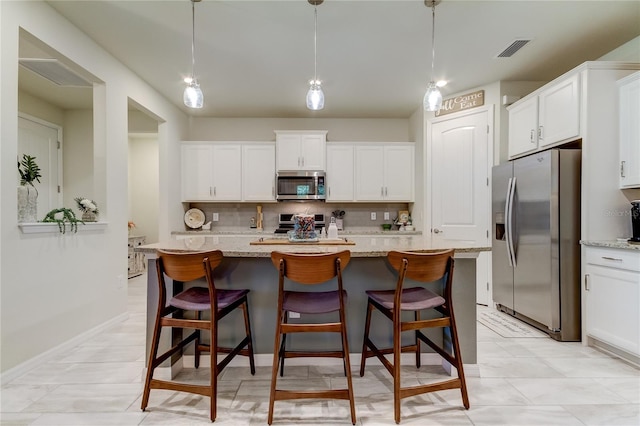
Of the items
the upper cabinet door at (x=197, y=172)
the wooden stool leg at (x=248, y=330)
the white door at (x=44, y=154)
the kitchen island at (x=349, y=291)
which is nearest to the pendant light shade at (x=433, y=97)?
the kitchen island at (x=349, y=291)

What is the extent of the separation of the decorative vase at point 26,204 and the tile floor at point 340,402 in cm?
110

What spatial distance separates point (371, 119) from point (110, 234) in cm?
400

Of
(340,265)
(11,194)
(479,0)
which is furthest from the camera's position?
(479,0)

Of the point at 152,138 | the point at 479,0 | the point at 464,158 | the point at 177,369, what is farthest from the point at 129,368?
the point at 152,138

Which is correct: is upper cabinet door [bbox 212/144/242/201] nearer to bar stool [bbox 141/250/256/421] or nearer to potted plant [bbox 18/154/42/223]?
potted plant [bbox 18/154/42/223]

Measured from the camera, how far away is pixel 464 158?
392 cm

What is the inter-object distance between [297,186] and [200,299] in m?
2.99

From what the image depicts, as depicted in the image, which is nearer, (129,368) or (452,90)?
(129,368)

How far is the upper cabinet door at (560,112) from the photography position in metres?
2.68

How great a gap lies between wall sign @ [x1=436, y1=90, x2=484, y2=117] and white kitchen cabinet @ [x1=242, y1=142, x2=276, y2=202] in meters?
2.49

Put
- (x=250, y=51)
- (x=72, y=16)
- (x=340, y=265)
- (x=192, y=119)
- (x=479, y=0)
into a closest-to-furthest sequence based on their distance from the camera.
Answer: (x=340, y=265), (x=479, y=0), (x=72, y=16), (x=250, y=51), (x=192, y=119)

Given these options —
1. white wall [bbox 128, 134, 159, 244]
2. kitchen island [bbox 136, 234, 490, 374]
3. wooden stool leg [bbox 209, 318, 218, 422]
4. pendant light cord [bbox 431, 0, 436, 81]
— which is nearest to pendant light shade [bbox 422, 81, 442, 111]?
pendant light cord [bbox 431, 0, 436, 81]

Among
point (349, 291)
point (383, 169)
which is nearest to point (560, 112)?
point (383, 169)

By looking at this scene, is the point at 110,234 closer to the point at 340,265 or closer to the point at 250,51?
the point at 250,51
